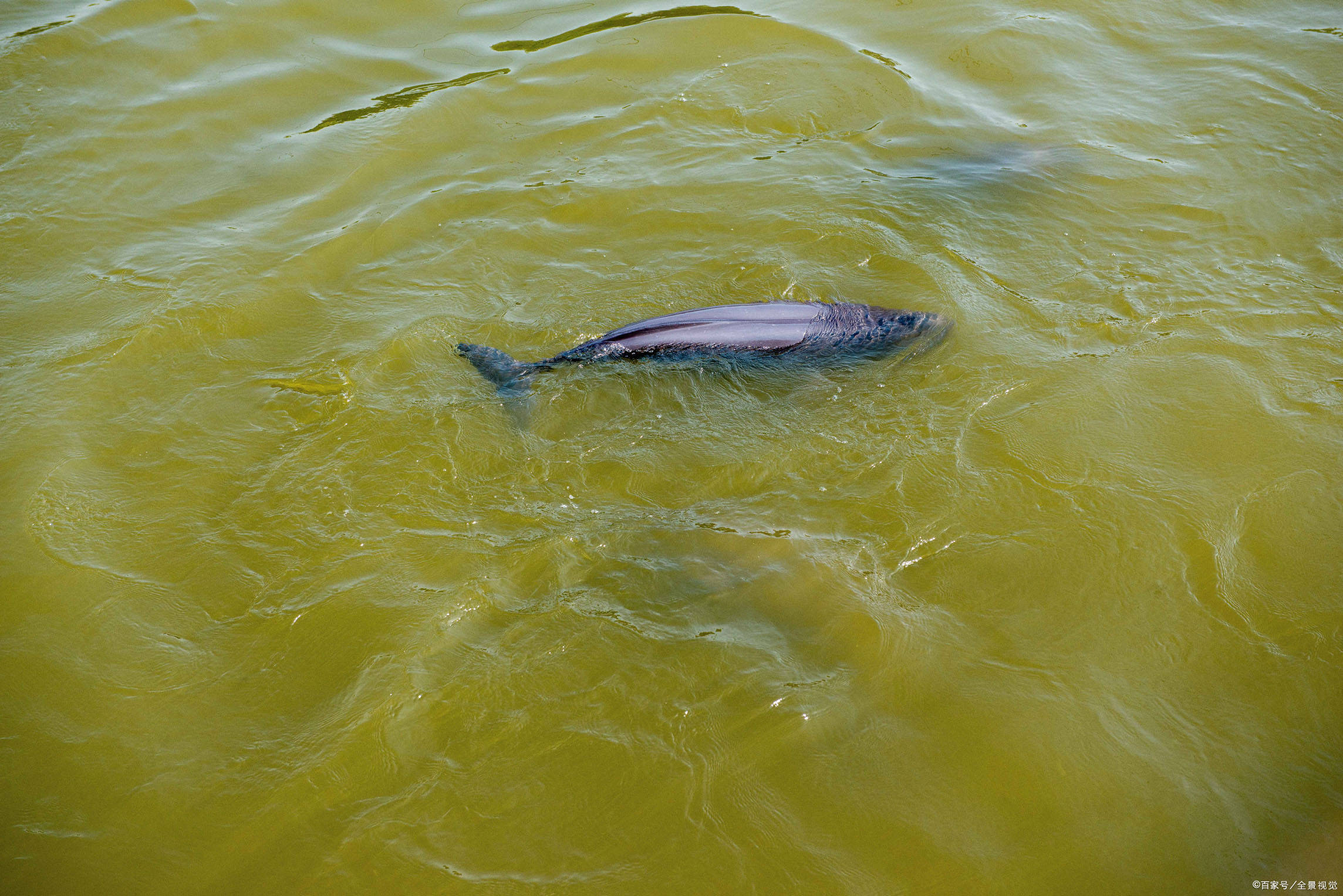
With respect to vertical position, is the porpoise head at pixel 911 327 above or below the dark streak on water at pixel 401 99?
below

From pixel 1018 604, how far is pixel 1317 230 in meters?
4.12

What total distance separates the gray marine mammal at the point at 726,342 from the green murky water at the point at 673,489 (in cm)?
16

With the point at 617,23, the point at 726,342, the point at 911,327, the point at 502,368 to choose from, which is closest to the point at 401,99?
the point at 617,23

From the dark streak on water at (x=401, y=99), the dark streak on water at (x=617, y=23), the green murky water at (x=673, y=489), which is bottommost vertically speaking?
the green murky water at (x=673, y=489)

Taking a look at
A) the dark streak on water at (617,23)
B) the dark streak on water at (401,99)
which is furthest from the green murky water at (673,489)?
A: the dark streak on water at (617,23)

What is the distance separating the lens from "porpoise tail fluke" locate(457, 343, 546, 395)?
496 centimetres

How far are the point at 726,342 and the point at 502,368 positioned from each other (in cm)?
131

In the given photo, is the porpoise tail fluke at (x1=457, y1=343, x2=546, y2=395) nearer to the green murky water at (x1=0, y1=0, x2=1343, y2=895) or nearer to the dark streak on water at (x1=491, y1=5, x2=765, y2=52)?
the green murky water at (x1=0, y1=0, x2=1343, y2=895)

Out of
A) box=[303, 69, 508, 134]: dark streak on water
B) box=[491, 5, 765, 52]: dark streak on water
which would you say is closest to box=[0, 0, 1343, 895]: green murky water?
box=[303, 69, 508, 134]: dark streak on water

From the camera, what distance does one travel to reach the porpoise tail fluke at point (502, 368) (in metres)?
4.96

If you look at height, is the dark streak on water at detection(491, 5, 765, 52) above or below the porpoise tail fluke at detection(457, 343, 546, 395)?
above

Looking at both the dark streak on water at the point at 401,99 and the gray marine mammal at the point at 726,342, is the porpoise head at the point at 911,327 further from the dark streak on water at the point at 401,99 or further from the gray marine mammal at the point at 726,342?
the dark streak on water at the point at 401,99

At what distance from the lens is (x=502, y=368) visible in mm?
5020

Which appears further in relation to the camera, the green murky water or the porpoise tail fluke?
the porpoise tail fluke
